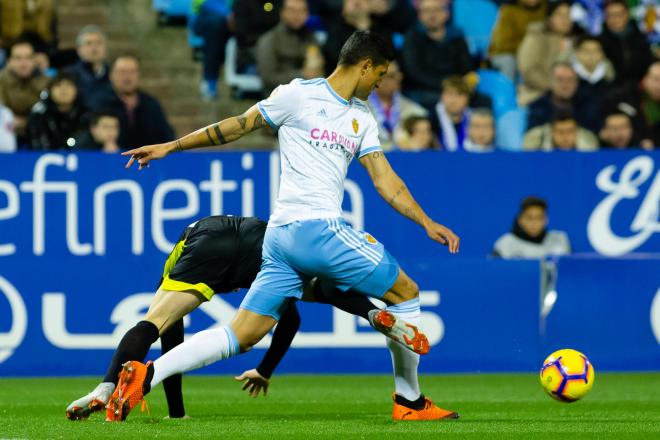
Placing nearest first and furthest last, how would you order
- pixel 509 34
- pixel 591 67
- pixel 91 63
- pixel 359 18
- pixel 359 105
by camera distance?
pixel 359 105 < pixel 91 63 < pixel 359 18 < pixel 591 67 < pixel 509 34

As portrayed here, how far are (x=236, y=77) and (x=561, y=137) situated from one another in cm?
407

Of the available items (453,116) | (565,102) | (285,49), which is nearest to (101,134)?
(285,49)

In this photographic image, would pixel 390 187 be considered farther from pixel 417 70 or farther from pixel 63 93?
pixel 417 70

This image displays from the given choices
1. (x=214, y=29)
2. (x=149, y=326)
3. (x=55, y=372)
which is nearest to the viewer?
(x=149, y=326)

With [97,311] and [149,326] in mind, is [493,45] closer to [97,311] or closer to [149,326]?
[97,311]

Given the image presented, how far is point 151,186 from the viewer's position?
40.3ft

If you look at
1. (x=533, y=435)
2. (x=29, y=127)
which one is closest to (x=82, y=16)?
(x=29, y=127)

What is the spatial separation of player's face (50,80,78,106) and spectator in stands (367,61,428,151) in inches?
119

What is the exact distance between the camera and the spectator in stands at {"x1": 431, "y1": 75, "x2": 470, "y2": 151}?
1402 centimetres

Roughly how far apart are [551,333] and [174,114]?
633cm

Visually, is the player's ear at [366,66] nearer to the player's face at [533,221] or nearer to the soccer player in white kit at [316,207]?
the soccer player in white kit at [316,207]

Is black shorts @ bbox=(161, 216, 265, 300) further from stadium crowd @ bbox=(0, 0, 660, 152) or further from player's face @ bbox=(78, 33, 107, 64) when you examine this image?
player's face @ bbox=(78, 33, 107, 64)

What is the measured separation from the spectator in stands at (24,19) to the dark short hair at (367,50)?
8.56 meters

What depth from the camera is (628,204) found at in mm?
12555
